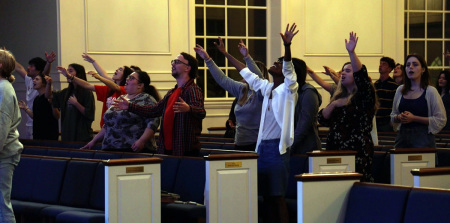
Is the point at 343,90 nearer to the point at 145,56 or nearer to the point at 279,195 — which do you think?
the point at 279,195

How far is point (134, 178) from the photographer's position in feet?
18.0

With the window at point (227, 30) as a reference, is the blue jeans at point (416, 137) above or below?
below

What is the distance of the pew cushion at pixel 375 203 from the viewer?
3.97m

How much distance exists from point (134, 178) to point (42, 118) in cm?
434

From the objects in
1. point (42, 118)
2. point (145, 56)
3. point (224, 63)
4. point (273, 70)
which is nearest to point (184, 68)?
point (273, 70)

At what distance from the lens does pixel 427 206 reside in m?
3.82

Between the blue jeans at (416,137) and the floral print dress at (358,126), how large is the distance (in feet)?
3.30

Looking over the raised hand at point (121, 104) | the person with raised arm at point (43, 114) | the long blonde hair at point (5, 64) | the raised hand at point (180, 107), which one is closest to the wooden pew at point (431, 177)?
the raised hand at point (180, 107)

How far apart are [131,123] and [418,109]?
2.50 meters

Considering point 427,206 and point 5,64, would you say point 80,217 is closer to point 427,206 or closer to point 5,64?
point 5,64

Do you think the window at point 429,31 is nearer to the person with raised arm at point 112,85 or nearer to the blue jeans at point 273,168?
the person with raised arm at point 112,85

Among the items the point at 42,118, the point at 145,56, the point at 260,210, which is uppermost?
the point at 145,56

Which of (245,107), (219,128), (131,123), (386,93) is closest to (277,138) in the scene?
(245,107)

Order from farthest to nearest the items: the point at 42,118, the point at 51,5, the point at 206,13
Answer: the point at 206,13, the point at 51,5, the point at 42,118
